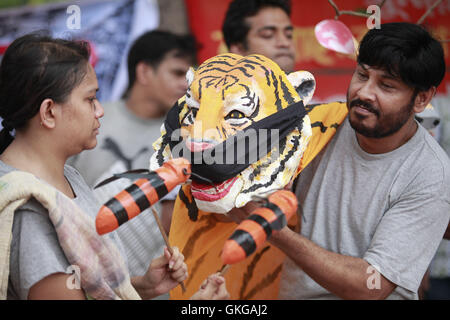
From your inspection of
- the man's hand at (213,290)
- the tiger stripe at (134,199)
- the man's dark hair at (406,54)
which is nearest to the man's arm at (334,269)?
the man's hand at (213,290)

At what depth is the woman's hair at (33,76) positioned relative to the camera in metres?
1.37

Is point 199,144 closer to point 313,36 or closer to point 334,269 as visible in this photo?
point 334,269

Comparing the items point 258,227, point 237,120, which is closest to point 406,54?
point 237,120

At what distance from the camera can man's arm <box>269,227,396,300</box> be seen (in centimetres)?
170

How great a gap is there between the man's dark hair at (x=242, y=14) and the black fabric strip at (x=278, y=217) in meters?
1.54

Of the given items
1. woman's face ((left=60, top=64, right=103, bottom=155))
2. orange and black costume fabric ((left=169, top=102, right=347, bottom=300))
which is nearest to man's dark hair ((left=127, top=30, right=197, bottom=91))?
orange and black costume fabric ((left=169, top=102, right=347, bottom=300))

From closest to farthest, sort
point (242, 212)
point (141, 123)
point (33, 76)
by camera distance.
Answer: point (33, 76) → point (242, 212) → point (141, 123)

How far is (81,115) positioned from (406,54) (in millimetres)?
1068

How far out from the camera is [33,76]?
Result: 136 cm

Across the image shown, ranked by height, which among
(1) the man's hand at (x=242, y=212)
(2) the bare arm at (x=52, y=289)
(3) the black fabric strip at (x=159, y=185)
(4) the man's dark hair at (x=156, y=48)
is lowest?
(2) the bare arm at (x=52, y=289)

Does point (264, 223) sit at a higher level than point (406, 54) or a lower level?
lower

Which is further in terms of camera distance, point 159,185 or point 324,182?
point 324,182

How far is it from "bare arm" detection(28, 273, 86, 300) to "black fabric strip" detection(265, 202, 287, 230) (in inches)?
21.8

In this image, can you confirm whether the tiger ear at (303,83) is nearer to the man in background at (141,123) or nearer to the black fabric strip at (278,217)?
the black fabric strip at (278,217)
